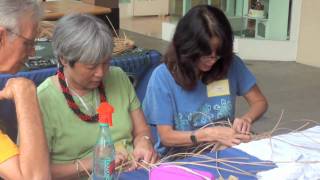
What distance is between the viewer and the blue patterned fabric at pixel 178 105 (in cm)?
206

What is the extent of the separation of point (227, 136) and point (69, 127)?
1.89ft

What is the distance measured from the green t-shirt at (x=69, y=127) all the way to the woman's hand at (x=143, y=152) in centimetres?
6

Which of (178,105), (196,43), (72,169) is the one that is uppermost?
(196,43)

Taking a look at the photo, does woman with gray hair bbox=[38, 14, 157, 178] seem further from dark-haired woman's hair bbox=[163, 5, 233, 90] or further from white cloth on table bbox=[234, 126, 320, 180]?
white cloth on table bbox=[234, 126, 320, 180]

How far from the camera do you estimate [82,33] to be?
64.9 inches

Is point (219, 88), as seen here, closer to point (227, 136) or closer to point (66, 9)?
point (227, 136)

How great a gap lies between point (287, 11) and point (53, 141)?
5.15 metres

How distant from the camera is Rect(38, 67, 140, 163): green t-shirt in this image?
173 cm

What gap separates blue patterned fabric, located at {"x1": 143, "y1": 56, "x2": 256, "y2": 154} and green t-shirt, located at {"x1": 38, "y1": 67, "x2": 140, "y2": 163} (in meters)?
0.21

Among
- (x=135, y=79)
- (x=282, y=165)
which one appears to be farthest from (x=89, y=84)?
(x=135, y=79)

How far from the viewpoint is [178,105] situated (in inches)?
82.9

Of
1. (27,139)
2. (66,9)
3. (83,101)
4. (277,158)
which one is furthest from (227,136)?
(66,9)

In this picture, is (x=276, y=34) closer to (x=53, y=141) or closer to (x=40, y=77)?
(x=40, y=77)

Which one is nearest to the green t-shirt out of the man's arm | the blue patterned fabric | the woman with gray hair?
the woman with gray hair
